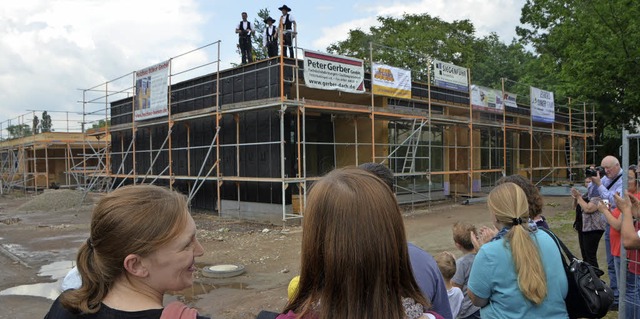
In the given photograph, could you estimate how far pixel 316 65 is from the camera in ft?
A: 37.4

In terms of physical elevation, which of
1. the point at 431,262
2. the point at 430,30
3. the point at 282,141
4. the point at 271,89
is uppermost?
the point at 430,30

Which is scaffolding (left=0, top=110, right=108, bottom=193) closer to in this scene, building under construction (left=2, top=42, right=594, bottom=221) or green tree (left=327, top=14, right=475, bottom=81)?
building under construction (left=2, top=42, right=594, bottom=221)

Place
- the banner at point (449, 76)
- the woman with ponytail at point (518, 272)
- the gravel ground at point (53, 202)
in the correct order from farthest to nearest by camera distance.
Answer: the gravel ground at point (53, 202)
the banner at point (449, 76)
the woman with ponytail at point (518, 272)

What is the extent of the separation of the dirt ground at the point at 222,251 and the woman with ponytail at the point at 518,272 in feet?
12.5

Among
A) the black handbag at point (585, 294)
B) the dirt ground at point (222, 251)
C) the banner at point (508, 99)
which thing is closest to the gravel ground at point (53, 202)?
the dirt ground at point (222, 251)

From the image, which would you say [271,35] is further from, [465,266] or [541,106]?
[541,106]

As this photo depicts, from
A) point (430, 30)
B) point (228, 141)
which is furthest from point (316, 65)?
point (430, 30)

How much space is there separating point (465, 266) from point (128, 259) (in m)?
2.62

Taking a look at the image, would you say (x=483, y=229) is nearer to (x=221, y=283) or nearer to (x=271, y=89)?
(x=221, y=283)

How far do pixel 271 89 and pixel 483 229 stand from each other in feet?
33.2

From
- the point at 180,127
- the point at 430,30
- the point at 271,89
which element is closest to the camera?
the point at 271,89

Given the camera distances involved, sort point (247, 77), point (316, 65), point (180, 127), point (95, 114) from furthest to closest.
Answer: point (95, 114) → point (180, 127) → point (247, 77) → point (316, 65)

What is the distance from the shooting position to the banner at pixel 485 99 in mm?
16625

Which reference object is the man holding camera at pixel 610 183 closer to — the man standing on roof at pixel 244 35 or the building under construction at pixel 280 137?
the building under construction at pixel 280 137
